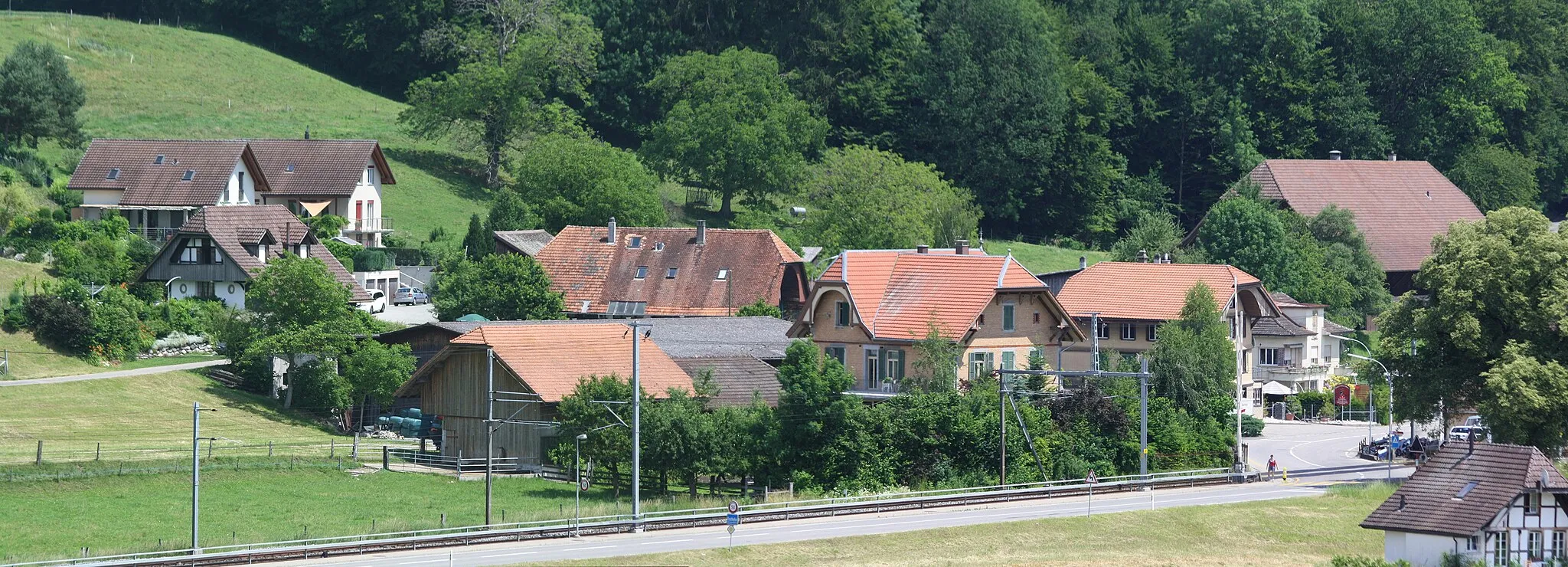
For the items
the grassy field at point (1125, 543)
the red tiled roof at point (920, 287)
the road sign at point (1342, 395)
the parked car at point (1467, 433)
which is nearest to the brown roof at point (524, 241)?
the red tiled roof at point (920, 287)

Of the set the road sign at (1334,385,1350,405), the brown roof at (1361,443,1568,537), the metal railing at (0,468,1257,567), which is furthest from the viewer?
the road sign at (1334,385,1350,405)

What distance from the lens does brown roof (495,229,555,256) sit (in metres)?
101

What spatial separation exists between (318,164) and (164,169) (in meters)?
8.75

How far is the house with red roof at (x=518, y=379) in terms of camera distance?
229 ft

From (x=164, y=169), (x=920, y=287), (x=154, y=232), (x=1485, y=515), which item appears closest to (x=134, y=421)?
(x=920, y=287)

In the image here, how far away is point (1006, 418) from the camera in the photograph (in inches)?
2692

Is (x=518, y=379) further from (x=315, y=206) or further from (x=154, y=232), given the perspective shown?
(x=315, y=206)

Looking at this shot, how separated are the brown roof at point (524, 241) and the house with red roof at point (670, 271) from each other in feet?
3.39

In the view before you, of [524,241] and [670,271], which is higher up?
[524,241]

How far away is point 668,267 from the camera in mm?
97688

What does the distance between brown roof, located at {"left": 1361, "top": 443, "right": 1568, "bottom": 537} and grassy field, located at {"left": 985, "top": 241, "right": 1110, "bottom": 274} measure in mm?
63640

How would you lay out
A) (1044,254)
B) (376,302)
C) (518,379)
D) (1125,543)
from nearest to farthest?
(1125,543) < (518,379) < (376,302) < (1044,254)

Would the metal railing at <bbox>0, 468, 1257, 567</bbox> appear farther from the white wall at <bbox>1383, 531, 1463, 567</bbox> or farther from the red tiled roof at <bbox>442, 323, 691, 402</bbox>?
the white wall at <bbox>1383, 531, 1463, 567</bbox>

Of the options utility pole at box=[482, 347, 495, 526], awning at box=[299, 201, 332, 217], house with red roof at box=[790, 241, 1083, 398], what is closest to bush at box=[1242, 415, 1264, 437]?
house with red roof at box=[790, 241, 1083, 398]
